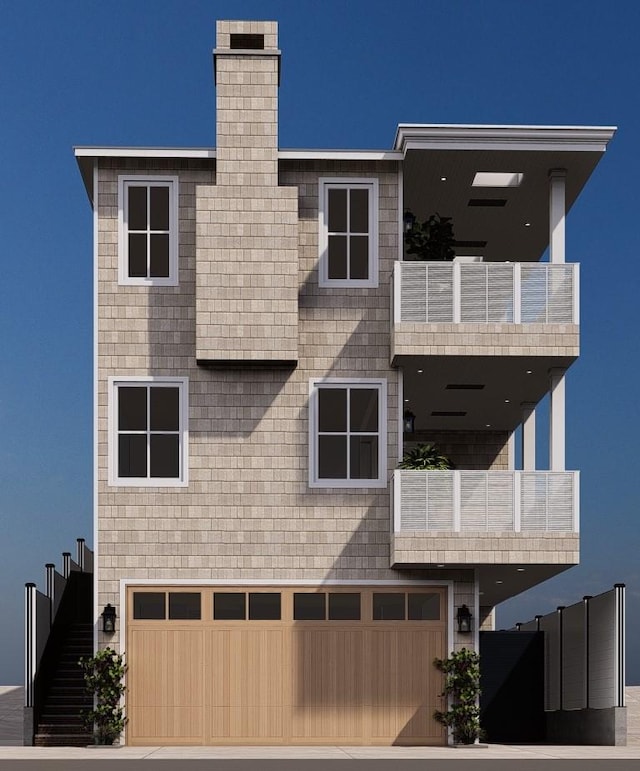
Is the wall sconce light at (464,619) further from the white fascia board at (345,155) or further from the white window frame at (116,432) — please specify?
the white fascia board at (345,155)

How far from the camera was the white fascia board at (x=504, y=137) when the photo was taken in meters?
22.6

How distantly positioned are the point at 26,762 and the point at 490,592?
512 inches

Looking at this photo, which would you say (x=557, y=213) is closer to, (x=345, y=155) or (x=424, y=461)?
(x=345, y=155)

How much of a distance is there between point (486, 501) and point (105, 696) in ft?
24.3

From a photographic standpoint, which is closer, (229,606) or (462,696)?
(462,696)

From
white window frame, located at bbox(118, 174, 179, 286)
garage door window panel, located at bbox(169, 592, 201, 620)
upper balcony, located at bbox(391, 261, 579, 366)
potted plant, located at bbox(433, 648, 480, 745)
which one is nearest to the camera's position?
potted plant, located at bbox(433, 648, 480, 745)

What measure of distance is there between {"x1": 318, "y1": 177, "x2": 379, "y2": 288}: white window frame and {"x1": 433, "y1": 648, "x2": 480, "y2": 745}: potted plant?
6.98 metres

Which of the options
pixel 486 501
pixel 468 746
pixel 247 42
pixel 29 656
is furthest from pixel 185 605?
pixel 247 42

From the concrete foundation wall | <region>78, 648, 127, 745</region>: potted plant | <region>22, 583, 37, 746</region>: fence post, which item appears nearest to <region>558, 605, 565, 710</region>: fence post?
the concrete foundation wall

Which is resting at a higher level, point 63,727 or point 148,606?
point 148,606

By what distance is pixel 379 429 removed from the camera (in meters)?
23.2

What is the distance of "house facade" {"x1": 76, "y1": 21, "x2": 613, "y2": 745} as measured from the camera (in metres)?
22.6

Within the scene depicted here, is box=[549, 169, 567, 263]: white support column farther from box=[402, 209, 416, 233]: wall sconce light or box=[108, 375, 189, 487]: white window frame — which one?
box=[108, 375, 189, 487]: white window frame

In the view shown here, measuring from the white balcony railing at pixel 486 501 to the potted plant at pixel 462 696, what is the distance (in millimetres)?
2498
